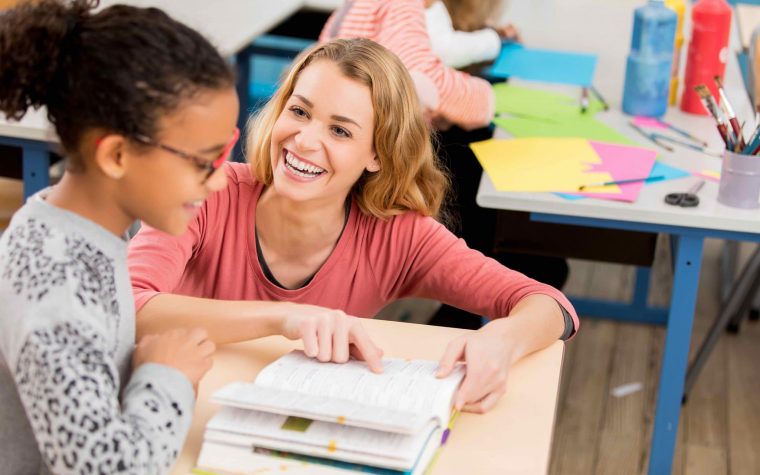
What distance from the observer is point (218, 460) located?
43.9 inches

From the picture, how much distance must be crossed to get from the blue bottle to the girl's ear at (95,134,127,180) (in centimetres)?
181

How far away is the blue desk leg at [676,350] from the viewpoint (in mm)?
2084

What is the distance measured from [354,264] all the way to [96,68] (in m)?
0.80

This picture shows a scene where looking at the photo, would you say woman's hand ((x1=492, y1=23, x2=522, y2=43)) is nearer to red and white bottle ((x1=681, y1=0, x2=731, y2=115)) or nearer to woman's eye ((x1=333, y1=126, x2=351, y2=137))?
red and white bottle ((x1=681, y1=0, x2=731, y2=115))

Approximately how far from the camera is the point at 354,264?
5.74 ft

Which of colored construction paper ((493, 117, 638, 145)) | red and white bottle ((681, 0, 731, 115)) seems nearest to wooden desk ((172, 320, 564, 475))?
colored construction paper ((493, 117, 638, 145))

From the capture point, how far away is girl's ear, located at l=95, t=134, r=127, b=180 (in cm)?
103

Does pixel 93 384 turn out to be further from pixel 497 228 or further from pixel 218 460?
pixel 497 228

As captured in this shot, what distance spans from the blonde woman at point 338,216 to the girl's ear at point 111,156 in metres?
0.52

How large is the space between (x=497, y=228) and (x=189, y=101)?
1.36 m

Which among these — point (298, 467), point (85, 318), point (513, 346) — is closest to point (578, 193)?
point (513, 346)

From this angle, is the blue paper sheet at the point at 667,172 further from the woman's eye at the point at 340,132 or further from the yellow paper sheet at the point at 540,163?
the woman's eye at the point at 340,132

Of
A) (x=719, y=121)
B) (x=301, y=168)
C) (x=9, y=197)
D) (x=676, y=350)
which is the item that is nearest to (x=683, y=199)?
(x=719, y=121)

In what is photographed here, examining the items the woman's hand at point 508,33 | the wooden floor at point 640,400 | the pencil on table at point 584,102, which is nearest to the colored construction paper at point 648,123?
the pencil on table at point 584,102
